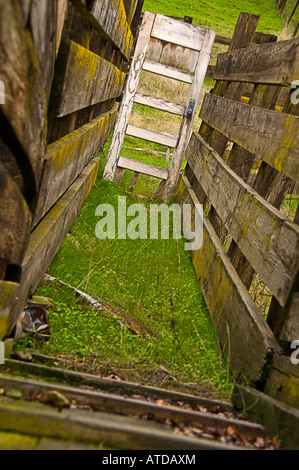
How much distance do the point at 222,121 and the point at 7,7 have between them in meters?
4.06

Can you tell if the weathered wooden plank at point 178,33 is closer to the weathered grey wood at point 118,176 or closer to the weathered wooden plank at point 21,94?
the weathered grey wood at point 118,176

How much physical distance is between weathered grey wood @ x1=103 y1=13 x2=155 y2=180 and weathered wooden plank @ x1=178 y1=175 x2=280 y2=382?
2913 millimetres

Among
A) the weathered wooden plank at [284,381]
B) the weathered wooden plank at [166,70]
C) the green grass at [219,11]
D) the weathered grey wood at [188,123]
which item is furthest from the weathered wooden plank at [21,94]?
the green grass at [219,11]

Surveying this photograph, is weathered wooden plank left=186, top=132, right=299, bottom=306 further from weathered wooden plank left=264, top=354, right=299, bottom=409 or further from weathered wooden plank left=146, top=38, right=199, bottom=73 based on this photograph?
weathered wooden plank left=146, top=38, right=199, bottom=73

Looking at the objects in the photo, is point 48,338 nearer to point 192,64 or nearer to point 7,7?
point 7,7

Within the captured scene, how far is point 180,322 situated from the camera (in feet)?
11.5

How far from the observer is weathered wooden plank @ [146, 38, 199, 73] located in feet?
21.7

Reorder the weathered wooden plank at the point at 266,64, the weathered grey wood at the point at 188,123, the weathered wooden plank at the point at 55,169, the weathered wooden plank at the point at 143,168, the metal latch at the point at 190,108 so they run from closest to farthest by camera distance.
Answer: the weathered wooden plank at the point at 55,169, the weathered wooden plank at the point at 266,64, the weathered grey wood at the point at 188,123, the metal latch at the point at 190,108, the weathered wooden plank at the point at 143,168

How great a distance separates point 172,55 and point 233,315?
497cm

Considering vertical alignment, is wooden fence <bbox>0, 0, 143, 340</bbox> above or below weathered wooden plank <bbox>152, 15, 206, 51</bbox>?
below

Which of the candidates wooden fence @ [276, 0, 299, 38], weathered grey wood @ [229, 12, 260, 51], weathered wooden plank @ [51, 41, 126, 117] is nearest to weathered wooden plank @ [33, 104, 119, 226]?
weathered wooden plank @ [51, 41, 126, 117]

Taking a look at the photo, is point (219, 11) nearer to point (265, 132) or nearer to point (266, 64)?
point (266, 64)

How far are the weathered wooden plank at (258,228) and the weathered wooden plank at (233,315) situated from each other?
241 millimetres

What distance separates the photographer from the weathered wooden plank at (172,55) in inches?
261
